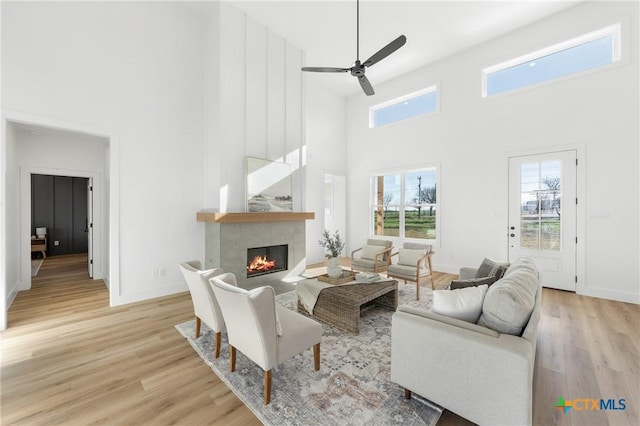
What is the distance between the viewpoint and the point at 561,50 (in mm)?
4410

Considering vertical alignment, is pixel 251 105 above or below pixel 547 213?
above

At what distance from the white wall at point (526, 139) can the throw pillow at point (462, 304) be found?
150 inches

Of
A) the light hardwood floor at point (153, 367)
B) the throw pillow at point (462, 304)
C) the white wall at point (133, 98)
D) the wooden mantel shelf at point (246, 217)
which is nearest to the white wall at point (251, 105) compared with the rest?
the wooden mantel shelf at point (246, 217)

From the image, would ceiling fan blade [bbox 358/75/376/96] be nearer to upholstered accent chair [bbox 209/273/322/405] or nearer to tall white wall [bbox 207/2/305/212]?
tall white wall [bbox 207/2/305/212]

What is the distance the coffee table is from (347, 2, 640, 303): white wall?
309cm

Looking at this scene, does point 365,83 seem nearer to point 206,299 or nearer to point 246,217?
point 246,217

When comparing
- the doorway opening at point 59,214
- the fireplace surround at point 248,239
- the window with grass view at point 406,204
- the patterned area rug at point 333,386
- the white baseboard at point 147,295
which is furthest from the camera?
the doorway opening at point 59,214

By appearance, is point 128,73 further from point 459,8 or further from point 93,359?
point 459,8

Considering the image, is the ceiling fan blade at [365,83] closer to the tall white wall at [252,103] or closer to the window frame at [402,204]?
the tall white wall at [252,103]

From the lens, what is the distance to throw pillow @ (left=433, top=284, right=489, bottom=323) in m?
1.76

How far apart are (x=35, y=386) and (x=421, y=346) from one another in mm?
2904

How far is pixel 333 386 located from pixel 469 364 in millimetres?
1018

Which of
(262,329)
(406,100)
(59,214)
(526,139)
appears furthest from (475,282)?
(59,214)

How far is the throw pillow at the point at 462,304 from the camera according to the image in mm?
1760
